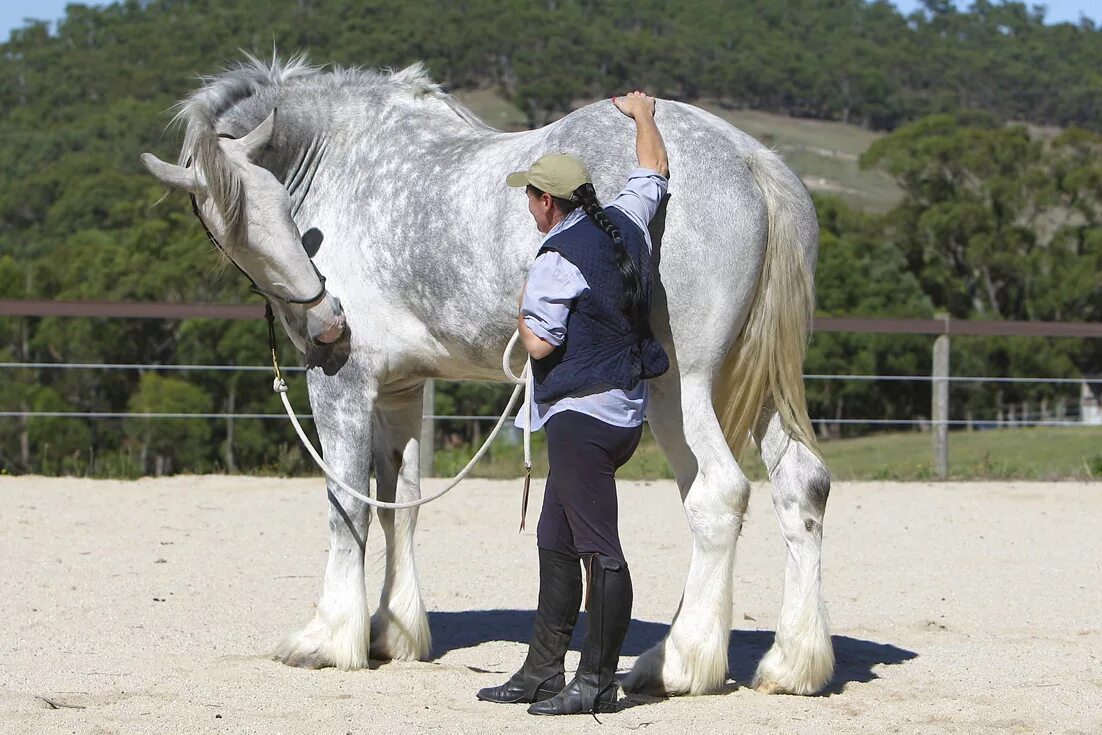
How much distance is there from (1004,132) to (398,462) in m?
49.1

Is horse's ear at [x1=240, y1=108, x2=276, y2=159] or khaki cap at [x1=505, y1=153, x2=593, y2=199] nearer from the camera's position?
khaki cap at [x1=505, y1=153, x2=593, y2=199]

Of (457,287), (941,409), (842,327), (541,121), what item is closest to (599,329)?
(457,287)

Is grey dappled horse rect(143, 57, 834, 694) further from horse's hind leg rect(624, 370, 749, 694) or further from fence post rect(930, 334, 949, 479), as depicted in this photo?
fence post rect(930, 334, 949, 479)

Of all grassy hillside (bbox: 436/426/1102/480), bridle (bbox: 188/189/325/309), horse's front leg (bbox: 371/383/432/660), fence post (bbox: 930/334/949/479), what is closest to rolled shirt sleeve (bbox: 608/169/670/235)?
bridle (bbox: 188/189/325/309)

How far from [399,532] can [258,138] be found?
147 cm

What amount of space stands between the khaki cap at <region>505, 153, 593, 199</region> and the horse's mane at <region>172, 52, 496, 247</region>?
1087 mm

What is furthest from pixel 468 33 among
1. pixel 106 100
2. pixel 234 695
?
pixel 234 695

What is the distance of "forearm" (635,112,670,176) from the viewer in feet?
13.0

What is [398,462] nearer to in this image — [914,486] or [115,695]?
[115,695]

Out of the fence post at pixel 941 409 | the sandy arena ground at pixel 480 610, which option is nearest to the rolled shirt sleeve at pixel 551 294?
the sandy arena ground at pixel 480 610

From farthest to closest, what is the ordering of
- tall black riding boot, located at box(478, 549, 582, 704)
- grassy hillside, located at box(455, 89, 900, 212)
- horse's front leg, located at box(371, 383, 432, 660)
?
1. grassy hillside, located at box(455, 89, 900, 212)
2. horse's front leg, located at box(371, 383, 432, 660)
3. tall black riding boot, located at box(478, 549, 582, 704)

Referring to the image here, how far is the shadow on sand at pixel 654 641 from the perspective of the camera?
181 inches

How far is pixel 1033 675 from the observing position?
4441mm

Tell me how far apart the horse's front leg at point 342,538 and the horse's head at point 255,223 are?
0.74ft
